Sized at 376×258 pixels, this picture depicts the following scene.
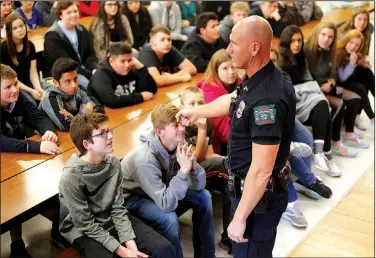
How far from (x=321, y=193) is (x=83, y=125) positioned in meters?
1.94

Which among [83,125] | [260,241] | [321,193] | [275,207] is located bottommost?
[321,193]

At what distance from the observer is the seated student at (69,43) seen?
13.0 feet

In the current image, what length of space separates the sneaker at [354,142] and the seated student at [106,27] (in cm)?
224

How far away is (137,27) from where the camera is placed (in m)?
5.15

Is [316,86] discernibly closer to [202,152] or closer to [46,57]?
[202,152]

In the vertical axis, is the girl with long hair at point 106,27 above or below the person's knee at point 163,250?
above

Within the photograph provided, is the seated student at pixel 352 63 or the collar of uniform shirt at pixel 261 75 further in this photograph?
the seated student at pixel 352 63

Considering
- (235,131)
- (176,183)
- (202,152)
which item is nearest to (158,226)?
(176,183)

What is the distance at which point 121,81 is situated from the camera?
358 centimetres

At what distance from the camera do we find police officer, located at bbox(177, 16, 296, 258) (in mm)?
1859

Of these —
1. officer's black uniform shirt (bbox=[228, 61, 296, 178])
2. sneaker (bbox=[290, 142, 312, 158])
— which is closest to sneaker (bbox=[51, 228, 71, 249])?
officer's black uniform shirt (bbox=[228, 61, 296, 178])

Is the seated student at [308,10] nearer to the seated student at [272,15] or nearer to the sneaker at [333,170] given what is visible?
the seated student at [272,15]

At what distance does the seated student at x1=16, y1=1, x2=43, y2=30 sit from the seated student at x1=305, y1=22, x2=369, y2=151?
2484 mm

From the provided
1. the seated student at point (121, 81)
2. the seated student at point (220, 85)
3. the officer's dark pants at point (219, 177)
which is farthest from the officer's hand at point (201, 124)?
the seated student at point (121, 81)
